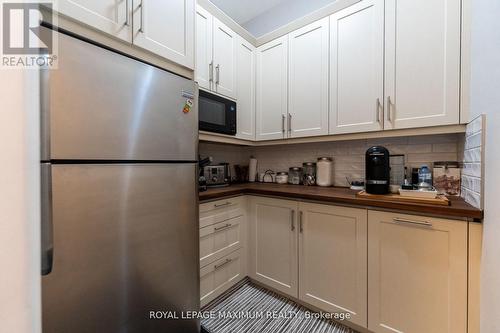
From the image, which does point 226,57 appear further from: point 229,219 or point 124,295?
point 124,295

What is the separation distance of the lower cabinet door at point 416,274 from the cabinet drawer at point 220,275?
1.00m

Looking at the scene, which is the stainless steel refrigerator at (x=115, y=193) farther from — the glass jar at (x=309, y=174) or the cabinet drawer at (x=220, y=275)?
the glass jar at (x=309, y=174)

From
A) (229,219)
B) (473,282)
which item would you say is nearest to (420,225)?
(473,282)

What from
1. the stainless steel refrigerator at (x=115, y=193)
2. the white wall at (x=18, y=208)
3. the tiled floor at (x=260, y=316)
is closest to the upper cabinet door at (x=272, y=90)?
the stainless steel refrigerator at (x=115, y=193)

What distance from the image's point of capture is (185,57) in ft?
4.20

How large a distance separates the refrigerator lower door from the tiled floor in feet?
0.94

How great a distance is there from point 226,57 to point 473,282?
2166 millimetres

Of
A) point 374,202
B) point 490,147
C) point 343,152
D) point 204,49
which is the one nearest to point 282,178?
point 343,152

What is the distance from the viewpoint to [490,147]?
0.89 metres

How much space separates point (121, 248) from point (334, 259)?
1284 millimetres

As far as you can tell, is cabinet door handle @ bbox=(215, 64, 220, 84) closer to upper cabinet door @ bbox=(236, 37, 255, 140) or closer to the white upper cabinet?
the white upper cabinet

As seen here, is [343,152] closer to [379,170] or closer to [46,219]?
[379,170]

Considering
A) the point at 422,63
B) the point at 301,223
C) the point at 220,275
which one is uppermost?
the point at 422,63

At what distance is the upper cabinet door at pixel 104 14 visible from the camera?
84cm
